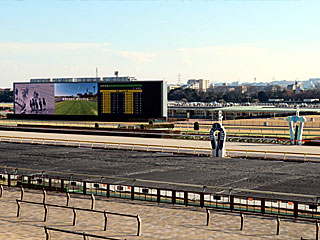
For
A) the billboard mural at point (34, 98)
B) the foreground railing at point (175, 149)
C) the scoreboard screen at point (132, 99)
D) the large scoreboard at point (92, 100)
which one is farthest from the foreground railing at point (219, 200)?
the billboard mural at point (34, 98)

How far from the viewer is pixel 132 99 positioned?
9281cm

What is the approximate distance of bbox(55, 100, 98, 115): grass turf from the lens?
317 ft

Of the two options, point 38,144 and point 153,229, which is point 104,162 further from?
point 153,229

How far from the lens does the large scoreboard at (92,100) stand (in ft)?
300

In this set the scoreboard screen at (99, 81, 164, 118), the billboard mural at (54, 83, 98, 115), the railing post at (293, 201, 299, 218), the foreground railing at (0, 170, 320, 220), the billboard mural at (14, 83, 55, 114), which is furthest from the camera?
the billboard mural at (14, 83, 55, 114)

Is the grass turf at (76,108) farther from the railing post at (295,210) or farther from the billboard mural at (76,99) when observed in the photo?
the railing post at (295,210)

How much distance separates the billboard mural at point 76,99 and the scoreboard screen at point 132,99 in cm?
158

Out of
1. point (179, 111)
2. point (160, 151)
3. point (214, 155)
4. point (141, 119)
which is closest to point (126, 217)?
point (214, 155)

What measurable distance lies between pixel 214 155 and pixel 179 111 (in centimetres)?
9573

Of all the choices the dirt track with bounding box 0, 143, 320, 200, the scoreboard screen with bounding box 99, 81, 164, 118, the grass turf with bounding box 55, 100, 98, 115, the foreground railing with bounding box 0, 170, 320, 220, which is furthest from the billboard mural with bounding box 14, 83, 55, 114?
the foreground railing with bounding box 0, 170, 320, 220

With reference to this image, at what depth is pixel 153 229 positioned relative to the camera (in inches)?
754

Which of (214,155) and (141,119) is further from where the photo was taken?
(141,119)

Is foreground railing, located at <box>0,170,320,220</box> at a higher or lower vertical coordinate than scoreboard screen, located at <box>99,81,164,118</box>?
lower

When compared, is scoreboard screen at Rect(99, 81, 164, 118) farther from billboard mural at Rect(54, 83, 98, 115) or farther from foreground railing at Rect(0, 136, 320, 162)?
foreground railing at Rect(0, 136, 320, 162)
